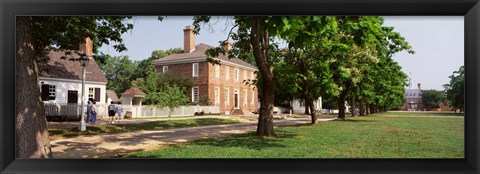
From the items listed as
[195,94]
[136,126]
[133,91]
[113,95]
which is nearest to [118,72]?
[133,91]

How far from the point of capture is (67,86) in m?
11.7

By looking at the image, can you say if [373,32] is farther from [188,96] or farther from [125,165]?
[188,96]

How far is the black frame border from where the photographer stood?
2.90 meters

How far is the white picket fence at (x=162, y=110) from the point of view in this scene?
10445 millimetres

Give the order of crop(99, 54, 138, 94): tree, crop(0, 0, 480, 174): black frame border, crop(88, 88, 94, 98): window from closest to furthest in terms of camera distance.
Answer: crop(0, 0, 480, 174): black frame border, crop(99, 54, 138, 94): tree, crop(88, 88, 94, 98): window

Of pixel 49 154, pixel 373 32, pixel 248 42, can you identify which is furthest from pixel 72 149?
pixel 373 32

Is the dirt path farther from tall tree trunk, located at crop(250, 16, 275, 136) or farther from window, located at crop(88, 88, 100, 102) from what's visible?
window, located at crop(88, 88, 100, 102)

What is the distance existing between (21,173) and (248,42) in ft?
20.9

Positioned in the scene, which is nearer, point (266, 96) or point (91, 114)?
point (266, 96)

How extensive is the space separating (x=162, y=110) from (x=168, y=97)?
0.94 meters

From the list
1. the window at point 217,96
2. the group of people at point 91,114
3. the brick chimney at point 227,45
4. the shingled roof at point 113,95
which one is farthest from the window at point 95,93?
the brick chimney at point 227,45

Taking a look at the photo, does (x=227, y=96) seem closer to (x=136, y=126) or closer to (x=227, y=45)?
(x=227, y=45)

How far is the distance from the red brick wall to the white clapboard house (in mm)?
2251

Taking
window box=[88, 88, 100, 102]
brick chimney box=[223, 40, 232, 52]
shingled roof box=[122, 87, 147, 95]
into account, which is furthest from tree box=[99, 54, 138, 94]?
brick chimney box=[223, 40, 232, 52]
